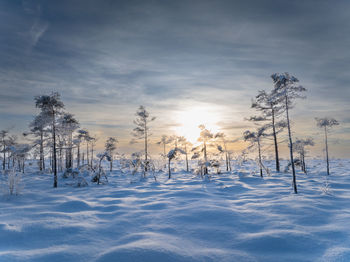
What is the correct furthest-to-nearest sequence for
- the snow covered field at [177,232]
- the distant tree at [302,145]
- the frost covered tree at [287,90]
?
the distant tree at [302,145], the frost covered tree at [287,90], the snow covered field at [177,232]

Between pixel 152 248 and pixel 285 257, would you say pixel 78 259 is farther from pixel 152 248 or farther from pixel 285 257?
pixel 285 257

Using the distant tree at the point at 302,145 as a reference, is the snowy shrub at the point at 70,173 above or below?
below

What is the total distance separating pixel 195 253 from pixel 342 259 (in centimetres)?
312

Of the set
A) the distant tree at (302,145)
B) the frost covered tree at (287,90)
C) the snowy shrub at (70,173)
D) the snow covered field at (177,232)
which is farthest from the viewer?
the distant tree at (302,145)

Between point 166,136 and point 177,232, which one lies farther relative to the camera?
point 166,136

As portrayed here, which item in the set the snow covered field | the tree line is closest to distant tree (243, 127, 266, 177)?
the tree line

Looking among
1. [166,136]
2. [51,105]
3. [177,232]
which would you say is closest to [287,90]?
[177,232]

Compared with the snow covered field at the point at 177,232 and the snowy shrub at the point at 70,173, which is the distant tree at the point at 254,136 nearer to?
the snow covered field at the point at 177,232

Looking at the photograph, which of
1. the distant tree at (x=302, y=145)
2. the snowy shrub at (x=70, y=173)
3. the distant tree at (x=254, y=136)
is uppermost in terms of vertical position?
the distant tree at (x=254, y=136)

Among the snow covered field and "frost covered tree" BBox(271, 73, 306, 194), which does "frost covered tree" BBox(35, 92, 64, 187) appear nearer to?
the snow covered field

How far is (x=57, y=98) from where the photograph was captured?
1481 centimetres

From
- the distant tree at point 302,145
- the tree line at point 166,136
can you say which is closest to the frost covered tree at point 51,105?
the tree line at point 166,136

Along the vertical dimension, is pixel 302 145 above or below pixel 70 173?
above

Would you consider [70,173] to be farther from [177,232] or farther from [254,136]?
[254,136]
